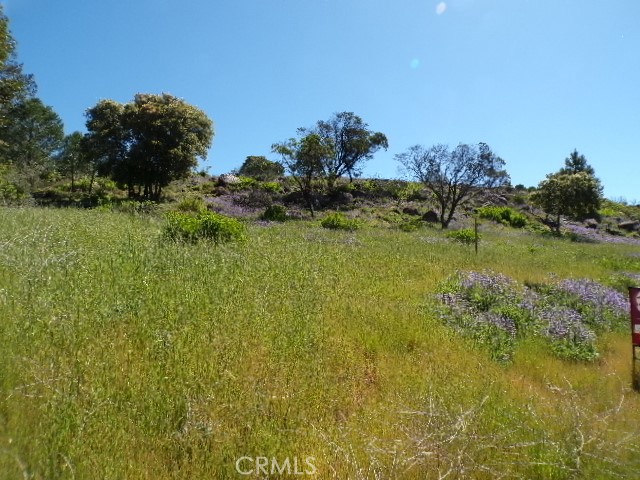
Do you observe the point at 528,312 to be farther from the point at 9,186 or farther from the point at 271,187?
the point at 271,187

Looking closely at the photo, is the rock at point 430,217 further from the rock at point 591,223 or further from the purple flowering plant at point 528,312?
the purple flowering plant at point 528,312

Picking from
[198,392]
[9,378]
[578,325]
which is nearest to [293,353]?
[198,392]

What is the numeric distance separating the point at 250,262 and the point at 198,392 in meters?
4.91

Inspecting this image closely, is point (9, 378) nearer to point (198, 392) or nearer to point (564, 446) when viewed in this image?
point (198, 392)

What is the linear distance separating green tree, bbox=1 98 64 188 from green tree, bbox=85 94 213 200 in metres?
19.2

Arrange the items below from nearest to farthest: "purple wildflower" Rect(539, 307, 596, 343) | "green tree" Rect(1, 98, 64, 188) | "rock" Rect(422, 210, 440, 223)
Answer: "purple wildflower" Rect(539, 307, 596, 343), "rock" Rect(422, 210, 440, 223), "green tree" Rect(1, 98, 64, 188)

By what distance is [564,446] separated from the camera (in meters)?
3.46

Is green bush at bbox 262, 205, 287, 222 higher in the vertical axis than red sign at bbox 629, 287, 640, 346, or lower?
higher

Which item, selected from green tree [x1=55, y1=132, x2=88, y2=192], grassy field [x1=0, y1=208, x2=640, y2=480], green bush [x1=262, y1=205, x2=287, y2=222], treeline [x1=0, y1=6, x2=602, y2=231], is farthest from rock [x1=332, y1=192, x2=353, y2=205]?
grassy field [x1=0, y1=208, x2=640, y2=480]

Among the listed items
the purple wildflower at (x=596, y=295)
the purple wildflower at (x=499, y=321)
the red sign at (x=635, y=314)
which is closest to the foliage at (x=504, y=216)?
the purple wildflower at (x=596, y=295)

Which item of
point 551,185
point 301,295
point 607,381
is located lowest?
point 607,381

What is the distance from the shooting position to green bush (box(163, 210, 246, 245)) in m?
10.5

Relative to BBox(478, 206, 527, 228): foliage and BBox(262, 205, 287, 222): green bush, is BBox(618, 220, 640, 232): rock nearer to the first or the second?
BBox(478, 206, 527, 228): foliage

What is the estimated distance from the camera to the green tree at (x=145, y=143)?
94.6 feet
